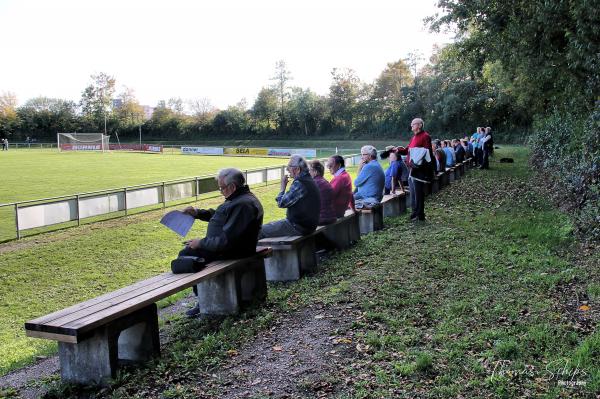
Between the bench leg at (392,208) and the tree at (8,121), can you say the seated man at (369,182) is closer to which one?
the bench leg at (392,208)

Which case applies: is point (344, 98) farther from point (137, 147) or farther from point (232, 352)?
point (232, 352)

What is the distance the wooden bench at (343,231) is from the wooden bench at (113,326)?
2671 mm

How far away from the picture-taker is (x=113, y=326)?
3.99 metres

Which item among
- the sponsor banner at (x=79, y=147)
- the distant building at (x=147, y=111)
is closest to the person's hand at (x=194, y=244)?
the sponsor banner at (x=79, y=147)

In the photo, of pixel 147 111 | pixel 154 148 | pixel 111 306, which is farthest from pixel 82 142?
pixel 111 306

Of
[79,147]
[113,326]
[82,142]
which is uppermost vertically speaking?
[82,142]

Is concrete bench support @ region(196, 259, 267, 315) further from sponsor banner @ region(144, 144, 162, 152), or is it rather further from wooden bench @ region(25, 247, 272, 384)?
A: sponsor banner @ region(144, 144, 162, 152)

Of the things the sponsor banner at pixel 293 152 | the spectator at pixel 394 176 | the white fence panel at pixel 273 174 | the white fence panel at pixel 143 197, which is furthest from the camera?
the sponsor banner at pixel 293 152

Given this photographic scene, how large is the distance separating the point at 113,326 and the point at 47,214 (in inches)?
417

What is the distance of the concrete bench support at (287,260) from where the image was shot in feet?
20.9

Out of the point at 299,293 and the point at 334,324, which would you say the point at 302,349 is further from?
the point at 299,293

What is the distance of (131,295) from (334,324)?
1.76 meters

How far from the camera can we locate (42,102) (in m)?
106

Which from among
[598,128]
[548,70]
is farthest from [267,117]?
[598,128]
